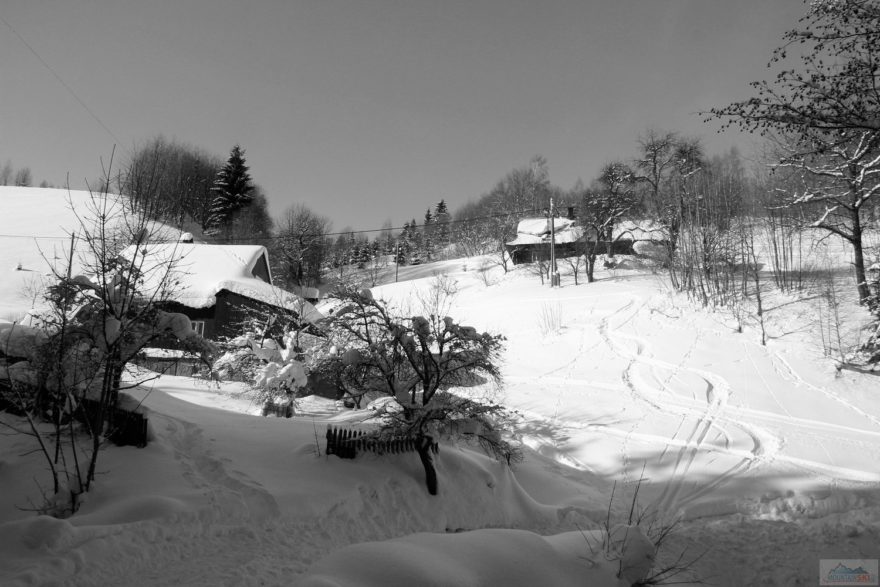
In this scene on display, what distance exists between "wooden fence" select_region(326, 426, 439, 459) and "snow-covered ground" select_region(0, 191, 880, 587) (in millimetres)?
234

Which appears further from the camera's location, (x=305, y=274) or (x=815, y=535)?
(x=305, y=274)

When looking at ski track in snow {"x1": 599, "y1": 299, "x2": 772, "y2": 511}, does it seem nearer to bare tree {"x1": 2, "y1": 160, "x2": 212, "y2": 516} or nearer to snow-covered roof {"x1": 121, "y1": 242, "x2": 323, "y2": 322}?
bare tree {"x1": 2, "y1": 160, "x2": 212, "y2": 516}

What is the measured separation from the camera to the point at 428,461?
9.05 m

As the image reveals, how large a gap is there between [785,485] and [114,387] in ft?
45.5

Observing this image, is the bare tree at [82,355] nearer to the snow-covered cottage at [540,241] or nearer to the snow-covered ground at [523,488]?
the snow-covered ground at [523,488]

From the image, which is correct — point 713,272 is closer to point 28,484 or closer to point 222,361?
point 222,361

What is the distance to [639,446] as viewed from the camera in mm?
13016

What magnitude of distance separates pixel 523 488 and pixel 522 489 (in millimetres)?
638

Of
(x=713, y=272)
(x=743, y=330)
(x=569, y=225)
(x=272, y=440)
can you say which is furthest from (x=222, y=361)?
(x=569, y=225)

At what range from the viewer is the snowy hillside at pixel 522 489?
181 inches

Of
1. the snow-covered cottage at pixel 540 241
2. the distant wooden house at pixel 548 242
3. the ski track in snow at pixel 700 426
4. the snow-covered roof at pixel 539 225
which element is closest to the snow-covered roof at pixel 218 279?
the ski track in snow at pixel 700 426

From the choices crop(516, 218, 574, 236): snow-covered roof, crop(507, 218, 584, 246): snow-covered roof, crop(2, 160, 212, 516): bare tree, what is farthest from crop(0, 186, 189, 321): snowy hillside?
crop(516, 218, 574, 236): snow-covered roof

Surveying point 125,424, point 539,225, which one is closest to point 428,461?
point 125,424

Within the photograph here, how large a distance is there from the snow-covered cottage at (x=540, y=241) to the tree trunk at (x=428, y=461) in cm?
3589
